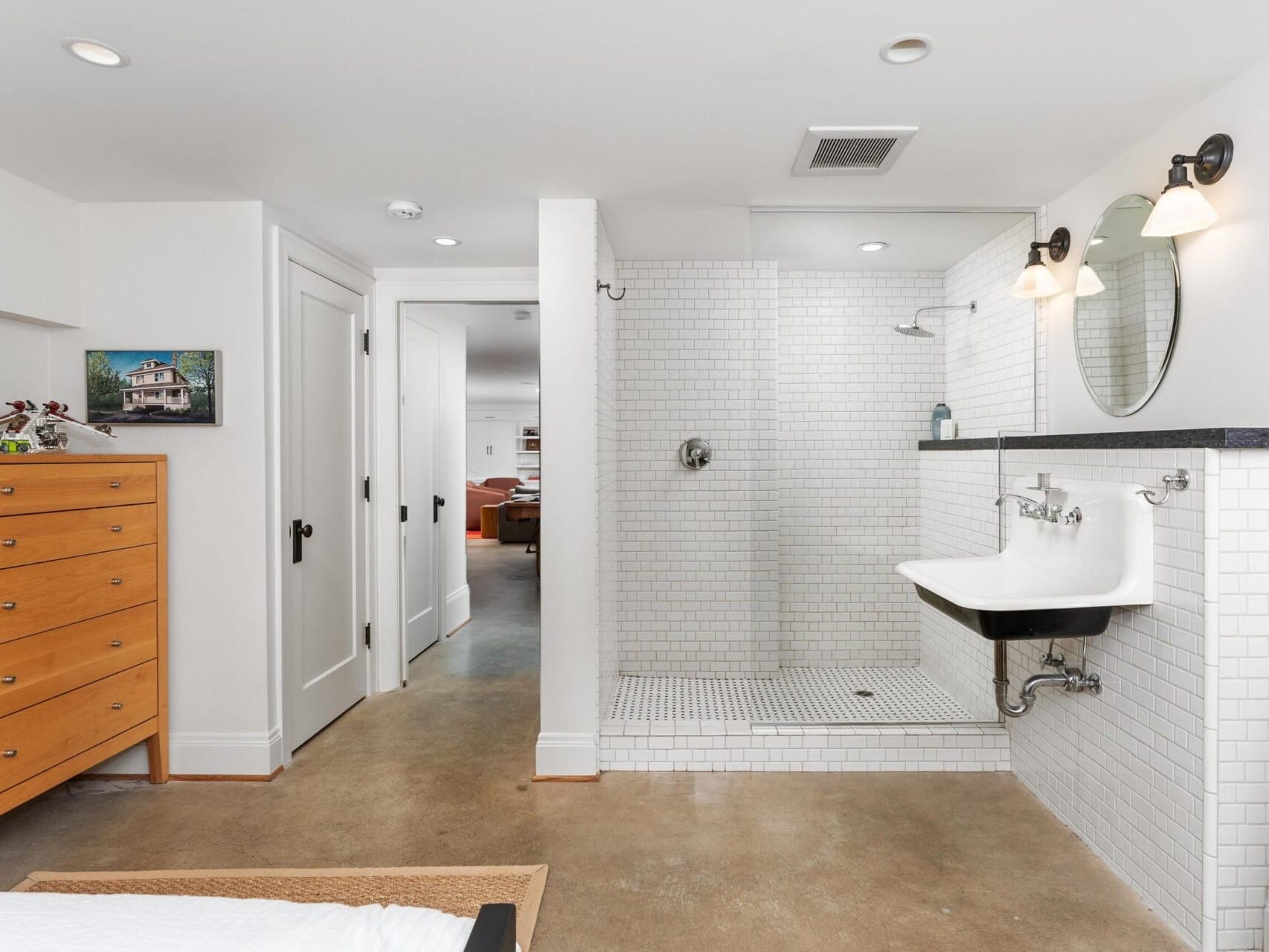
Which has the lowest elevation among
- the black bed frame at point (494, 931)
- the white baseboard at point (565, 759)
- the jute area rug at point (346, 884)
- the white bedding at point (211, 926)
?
the jute area rug at point (346, 884)

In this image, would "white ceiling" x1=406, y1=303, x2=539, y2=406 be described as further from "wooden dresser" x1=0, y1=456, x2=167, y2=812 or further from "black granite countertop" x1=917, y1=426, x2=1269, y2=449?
"black granite countertop" x1=917, y1=426, x2=1269, y2=449

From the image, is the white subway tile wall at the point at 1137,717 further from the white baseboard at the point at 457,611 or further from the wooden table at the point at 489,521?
the wooden table at the point at 489,521

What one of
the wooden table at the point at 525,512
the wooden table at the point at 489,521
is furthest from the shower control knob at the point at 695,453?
the wooden table at the point at 489,521

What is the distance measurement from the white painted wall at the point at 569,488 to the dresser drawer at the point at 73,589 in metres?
1.53

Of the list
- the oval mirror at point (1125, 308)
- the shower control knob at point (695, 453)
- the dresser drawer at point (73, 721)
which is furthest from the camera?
the shower control knob at point (695, 453)

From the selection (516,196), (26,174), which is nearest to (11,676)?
(26,174)

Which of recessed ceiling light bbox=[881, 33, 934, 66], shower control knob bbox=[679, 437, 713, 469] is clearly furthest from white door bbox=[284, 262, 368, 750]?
recessed ceiling light bbox=[881, 33, 934, 66]

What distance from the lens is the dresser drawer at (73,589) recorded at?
A: 7.20 ft

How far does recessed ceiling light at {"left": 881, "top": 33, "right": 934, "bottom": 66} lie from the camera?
1.74 metres

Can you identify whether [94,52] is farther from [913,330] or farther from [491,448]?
[491,448]

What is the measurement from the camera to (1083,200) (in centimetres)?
269

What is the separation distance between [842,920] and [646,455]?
7.46 feet

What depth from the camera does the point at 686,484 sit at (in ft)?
12.2

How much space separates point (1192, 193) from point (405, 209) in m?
2.69
